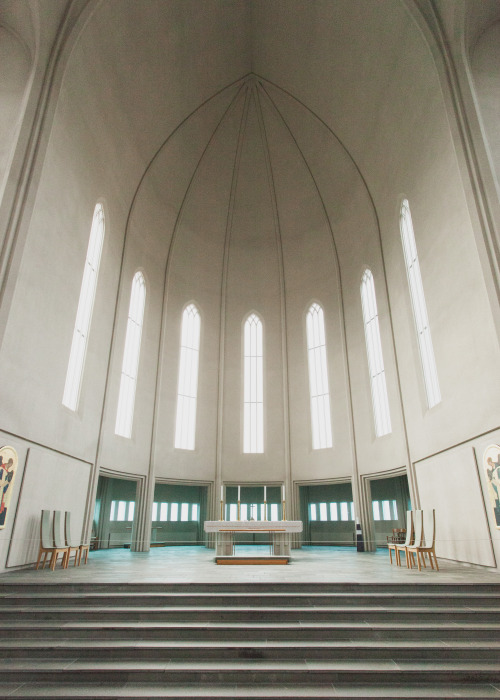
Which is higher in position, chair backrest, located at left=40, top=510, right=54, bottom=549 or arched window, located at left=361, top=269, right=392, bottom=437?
arched window, located at left=361, top=269, right=392, bottom=437

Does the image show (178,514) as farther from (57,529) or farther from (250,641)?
(250,641)

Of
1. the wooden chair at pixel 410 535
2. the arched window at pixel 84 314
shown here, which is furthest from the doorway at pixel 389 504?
the arched window at pixel 84 314

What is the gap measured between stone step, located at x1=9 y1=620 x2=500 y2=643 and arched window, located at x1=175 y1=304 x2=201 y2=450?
1149cm

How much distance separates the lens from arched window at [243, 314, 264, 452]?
18.0 m

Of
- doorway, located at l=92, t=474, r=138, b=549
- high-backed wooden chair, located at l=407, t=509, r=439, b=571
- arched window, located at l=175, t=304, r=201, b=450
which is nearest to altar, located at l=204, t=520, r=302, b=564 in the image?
high-backed wooden chair, located at l=407, t=509, r=439, b=571

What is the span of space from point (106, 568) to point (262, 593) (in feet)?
14.2

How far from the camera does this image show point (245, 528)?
11.0m

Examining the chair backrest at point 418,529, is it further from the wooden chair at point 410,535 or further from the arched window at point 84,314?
the arched window at point 84,314

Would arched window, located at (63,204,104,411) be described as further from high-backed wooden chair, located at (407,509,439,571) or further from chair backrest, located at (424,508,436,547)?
chair backrest, located at (424,508,436,547)

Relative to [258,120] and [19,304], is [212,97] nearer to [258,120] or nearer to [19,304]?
[258,120]

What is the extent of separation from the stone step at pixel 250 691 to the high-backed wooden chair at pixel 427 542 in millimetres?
4655

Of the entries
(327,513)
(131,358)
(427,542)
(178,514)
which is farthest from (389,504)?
(131,358)

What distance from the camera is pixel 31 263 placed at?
31.6 feet

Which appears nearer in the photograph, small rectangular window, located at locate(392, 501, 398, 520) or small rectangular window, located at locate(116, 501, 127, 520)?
small rectangular window, located at locate(116, 501, 127, 520)
